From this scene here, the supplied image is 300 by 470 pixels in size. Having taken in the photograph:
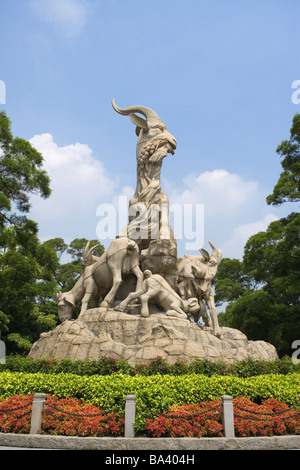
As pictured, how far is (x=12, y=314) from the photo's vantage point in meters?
23.8

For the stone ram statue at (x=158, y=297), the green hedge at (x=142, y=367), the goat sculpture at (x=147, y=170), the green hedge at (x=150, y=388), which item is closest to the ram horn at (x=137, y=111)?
the goat sculpture at (x=147, y=170)

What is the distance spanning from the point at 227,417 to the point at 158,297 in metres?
5.59

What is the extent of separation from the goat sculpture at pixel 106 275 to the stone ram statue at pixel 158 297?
518 millimetres

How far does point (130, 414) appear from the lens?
5797 millimetres

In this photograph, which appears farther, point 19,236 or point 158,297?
point 19,236

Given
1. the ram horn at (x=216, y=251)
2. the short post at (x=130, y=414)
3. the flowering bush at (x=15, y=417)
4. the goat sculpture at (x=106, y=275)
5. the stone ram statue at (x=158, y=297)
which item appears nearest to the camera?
the short post at (x=130, y=414)

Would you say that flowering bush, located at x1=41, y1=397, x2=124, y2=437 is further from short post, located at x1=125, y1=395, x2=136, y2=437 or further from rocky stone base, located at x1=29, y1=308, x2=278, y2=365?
rocky stone base, located at x1=29, y1=308, x2=278, y2=365

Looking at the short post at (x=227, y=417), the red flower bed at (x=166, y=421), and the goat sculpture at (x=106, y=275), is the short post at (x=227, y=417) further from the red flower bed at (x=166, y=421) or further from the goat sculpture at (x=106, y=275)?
the goat sculpture at (x=106, y=275)

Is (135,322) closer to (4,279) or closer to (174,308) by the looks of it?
(174,308)

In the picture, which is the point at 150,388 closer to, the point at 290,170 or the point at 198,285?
the point at 198,285

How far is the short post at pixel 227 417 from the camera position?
5.80 meters

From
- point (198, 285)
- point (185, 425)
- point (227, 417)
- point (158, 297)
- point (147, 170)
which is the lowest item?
point (185, 425)

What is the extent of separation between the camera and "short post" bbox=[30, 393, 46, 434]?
595 centimetres

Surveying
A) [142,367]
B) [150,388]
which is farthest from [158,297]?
[150,388]
